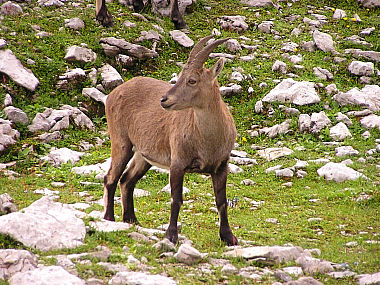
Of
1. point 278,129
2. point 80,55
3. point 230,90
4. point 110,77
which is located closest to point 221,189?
point 278,129

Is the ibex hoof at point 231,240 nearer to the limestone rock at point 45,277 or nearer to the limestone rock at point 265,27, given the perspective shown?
the limestone rock at point 45,277

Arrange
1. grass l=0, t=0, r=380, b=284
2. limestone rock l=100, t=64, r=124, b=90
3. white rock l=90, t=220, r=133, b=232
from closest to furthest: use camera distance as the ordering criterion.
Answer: white rock l=90, t=220, r=133, b=232
grass l=0, t=0, r=380, b=284
limestone rock l=100, t=64, r=124, b=90

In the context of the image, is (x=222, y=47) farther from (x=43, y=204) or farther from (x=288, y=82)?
(x=43, y=204)

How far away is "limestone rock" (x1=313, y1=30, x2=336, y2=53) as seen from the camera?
53.9 feet

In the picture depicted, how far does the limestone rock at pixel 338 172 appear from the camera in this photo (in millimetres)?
10422

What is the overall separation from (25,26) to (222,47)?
5635 mm

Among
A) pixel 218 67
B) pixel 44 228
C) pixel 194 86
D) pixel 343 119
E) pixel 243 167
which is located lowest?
pixel 243 167

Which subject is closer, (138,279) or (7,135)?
(138,279)

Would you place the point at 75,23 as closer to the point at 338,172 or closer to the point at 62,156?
the point at 62,156

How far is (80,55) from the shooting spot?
575 inches

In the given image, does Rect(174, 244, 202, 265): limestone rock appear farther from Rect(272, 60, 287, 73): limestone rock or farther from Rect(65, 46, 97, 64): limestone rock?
Rect(272, 60, 287, 73): limestone rock

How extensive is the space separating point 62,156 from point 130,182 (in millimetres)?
2941

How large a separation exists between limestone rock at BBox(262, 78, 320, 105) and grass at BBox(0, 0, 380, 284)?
0.26m

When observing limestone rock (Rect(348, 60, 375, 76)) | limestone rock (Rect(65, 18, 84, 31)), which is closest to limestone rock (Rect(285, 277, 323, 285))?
A: limestone rock (Rect(348, 60, 375, 76))
